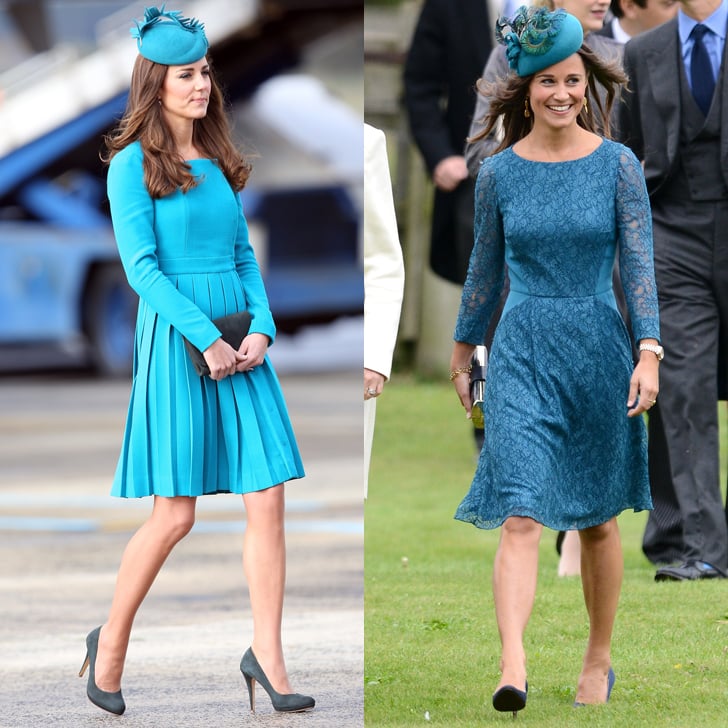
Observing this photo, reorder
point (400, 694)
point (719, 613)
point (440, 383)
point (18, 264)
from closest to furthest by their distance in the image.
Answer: point (400, 694) → point (719, 613) → point (440, 383) → point (18, 264)

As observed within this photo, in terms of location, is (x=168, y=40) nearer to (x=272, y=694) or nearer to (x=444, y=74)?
(x=272, y=694)

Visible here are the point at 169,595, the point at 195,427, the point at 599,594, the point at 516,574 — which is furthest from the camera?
the point at 169,595

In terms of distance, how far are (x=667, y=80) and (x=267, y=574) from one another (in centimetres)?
283

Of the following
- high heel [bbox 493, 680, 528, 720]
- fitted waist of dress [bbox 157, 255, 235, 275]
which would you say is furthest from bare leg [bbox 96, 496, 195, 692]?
high heel [bbox 493, 680, 528, 720]

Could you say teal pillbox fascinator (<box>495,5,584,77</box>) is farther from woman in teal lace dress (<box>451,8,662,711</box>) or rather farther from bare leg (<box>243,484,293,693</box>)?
bare leg (<box>243,484,293,693</box>)

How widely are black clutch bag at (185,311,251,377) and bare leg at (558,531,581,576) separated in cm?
228

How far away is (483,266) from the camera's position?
16.1ft

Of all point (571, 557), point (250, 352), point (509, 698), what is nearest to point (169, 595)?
point (571, 557)

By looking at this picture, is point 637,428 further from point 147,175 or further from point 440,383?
point 440,383

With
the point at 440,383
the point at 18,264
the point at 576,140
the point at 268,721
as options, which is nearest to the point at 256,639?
the point at 268,721

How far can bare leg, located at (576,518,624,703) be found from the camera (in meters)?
4.87

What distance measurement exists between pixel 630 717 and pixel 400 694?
701mm

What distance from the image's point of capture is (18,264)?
1669cm

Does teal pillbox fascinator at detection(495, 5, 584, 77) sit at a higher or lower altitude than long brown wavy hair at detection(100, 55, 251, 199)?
higher
